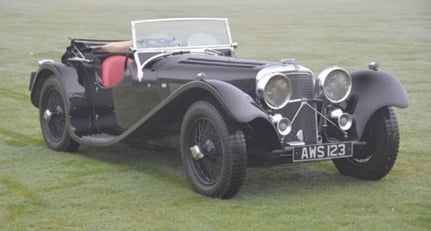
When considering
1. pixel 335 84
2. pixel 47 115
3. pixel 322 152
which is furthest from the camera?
pixel 47 115

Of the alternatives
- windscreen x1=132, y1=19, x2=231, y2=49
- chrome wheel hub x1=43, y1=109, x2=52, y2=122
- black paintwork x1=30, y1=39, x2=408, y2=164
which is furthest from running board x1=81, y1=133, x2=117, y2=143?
windscreen x1=132, y1=19, x2=231, y2=49

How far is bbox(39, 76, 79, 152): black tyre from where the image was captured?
865 cm

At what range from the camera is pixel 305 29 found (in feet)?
84.2

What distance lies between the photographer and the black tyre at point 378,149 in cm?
697

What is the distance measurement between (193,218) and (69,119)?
3.06 m

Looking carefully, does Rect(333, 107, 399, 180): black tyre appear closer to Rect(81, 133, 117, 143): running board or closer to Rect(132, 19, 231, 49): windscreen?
Rect(132, 19, 231, 49): windscreen

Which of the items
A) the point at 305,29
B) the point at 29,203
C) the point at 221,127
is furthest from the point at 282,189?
the point at 305,29

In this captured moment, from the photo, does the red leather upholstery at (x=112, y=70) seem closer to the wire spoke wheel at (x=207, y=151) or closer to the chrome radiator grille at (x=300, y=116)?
the wire spoke wheel at (x=207, y=151)

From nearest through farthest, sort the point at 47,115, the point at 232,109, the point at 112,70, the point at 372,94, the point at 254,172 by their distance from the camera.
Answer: the point at 232,109 < the point at 372,94 < the point at 254,172 < the point at 112,70 < the point at 47,115

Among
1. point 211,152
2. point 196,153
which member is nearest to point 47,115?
point 196,153

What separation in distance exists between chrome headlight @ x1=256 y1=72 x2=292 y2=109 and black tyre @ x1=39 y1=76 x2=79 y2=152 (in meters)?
2.80

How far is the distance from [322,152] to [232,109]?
905 millimetres

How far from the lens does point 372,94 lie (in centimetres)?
711

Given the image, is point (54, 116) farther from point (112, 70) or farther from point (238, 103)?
point (238, 103)
